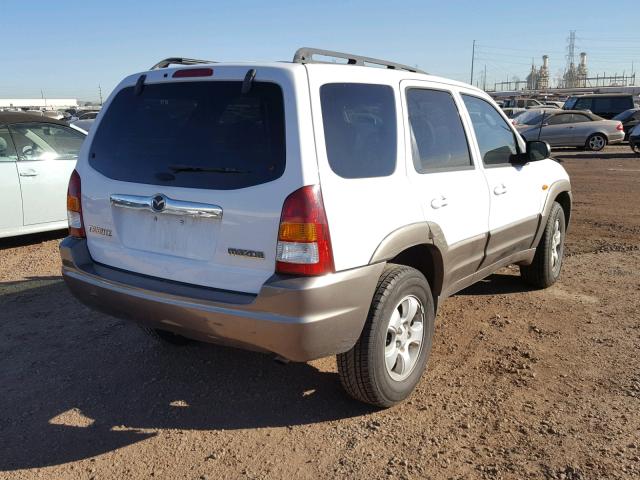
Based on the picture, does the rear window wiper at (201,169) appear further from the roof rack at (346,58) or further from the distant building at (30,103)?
the distant building at (30,103)

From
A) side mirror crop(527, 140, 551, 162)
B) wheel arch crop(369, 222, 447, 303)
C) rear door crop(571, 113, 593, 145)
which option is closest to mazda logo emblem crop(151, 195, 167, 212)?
wheel arch crop(369, 222, 447, 303)

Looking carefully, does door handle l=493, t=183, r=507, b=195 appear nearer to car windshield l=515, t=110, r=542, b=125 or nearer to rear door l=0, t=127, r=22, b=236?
rear door l=0, t=127, r=22, b=236

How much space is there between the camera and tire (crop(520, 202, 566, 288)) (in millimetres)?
5289

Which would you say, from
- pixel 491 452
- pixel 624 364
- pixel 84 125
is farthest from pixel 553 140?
pixel 491 452

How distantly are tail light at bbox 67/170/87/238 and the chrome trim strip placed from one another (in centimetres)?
36

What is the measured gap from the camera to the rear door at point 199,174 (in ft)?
9.11

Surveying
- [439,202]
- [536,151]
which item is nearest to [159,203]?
[439,202]

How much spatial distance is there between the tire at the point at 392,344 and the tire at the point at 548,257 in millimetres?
2177

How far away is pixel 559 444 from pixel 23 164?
6241 millimetres

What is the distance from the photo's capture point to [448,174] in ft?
12.3

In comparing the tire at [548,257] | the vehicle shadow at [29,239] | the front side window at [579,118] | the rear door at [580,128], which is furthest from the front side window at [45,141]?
the front side window at [579,118]

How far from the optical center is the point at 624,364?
394 centimetres

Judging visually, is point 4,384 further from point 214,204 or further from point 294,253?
point 294,253

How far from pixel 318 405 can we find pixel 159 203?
1.49 m
